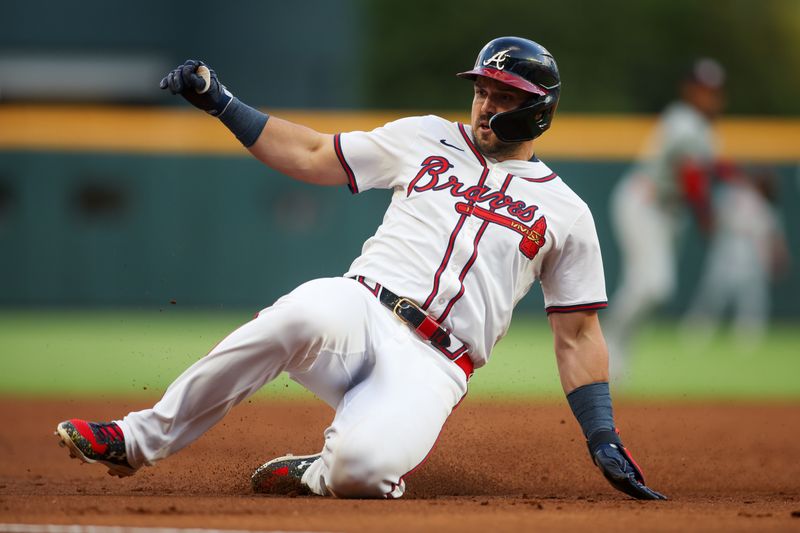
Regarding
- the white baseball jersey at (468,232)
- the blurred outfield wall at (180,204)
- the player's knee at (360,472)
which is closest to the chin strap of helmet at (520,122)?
the white baseball jersey at (468,232)

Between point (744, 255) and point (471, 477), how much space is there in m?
8.58

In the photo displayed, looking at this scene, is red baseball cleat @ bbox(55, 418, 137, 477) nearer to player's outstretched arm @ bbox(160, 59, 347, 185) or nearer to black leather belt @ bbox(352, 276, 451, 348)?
black leather belt @ bbox(352, 276, 451, 348)

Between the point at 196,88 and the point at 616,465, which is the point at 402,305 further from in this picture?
the point at 196,88

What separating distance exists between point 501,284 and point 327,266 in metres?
8.70

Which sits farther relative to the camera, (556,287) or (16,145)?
(16,145)

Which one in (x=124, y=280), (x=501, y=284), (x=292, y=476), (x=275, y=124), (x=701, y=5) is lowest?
(x=124, y=280)

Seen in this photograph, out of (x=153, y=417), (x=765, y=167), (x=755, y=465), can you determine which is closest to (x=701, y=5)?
(x=765, y=167)

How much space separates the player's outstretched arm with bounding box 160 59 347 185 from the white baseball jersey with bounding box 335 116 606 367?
65mm

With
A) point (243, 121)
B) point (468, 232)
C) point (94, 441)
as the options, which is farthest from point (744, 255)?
point (94, 441)

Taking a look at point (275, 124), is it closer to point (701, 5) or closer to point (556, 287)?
point (556, 287)

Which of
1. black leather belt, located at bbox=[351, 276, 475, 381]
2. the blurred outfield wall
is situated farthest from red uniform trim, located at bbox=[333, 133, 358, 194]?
the blurred outfield wall

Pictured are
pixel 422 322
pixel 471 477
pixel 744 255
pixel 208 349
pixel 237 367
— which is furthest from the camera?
pixel 744 255

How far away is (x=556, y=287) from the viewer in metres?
4.26

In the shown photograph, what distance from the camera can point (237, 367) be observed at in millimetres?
3824
